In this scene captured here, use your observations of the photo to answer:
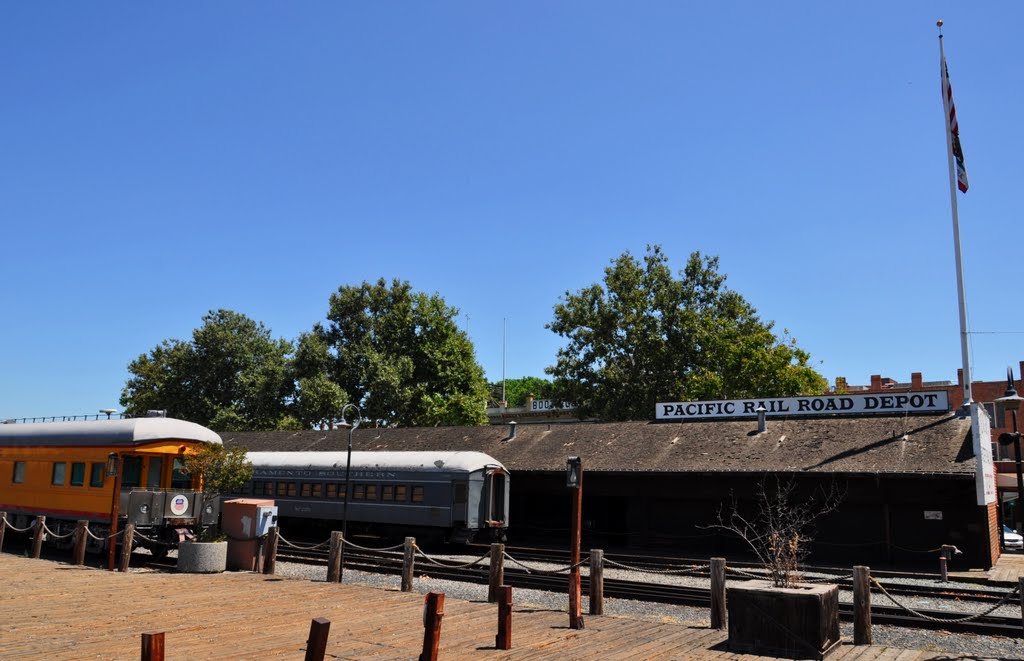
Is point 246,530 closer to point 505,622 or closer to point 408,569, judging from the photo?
point 408,569

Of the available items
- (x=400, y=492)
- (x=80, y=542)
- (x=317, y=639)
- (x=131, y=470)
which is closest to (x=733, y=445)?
(x=400, y=492)

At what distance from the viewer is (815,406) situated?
97.3 ft

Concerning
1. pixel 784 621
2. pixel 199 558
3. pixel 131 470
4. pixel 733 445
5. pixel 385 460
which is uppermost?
pixel 733 445

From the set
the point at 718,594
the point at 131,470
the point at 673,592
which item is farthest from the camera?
the point at 131,470

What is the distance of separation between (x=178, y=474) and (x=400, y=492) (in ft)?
26.6

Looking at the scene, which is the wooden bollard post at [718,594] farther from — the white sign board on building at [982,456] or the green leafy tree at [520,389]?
the green leafy tree at [520,389]

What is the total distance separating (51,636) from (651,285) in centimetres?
4623

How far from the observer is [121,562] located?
1728 centimetres

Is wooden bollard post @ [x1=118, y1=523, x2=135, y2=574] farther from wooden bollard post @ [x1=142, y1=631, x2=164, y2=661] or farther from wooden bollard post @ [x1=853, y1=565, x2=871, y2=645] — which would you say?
wooden bollard post @ [x1=853, y1=565, x2=871, y2=645]

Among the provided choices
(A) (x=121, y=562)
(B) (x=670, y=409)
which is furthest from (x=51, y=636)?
(B) (x=670, y=409)

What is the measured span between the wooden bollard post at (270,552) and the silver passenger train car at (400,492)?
7.91 meters

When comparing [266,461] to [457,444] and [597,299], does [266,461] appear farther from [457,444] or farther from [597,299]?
[597,299]

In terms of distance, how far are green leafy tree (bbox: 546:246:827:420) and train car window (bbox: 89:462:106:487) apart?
3581 centimetres

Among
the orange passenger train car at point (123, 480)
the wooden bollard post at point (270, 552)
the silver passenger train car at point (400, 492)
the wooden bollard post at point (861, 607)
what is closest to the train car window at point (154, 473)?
the orange passenger train car at point (123, 480)
